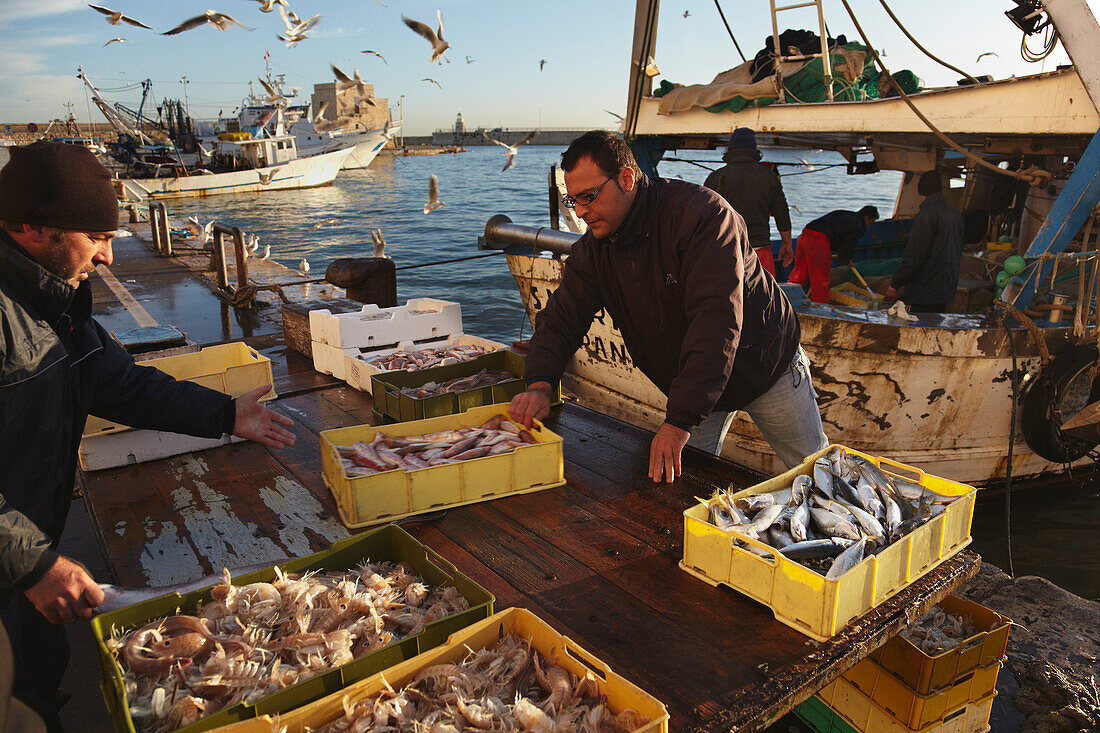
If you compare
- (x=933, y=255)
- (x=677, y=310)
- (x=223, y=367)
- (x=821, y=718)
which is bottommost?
(x=821, y=718)

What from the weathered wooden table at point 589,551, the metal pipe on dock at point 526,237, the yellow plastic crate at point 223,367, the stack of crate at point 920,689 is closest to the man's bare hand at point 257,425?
the weathered wooden table at point 589,551

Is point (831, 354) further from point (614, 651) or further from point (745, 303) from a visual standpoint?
point (614, 651)

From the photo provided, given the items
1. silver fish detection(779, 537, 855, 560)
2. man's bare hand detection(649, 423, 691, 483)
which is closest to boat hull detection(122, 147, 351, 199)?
man's bare hand detection(649, 423, 691, 483)

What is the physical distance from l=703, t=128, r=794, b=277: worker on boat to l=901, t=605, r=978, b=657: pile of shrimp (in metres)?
4.24

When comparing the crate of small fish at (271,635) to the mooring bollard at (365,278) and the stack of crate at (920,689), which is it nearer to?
the stack of crate at (920,689)

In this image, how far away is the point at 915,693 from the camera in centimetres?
292

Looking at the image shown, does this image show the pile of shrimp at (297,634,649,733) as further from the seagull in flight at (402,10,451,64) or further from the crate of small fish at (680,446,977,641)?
the seagull in flight at (402,10,451,64)

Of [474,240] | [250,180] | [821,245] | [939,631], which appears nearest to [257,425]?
[939,631]

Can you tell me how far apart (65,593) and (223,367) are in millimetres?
2705

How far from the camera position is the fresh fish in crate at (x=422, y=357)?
4.69 m

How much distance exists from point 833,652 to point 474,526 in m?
1.41

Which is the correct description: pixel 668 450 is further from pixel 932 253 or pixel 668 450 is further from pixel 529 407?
pixel 932 253

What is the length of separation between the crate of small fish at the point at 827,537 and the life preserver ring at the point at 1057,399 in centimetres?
349

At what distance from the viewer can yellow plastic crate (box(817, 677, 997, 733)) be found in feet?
10.0
